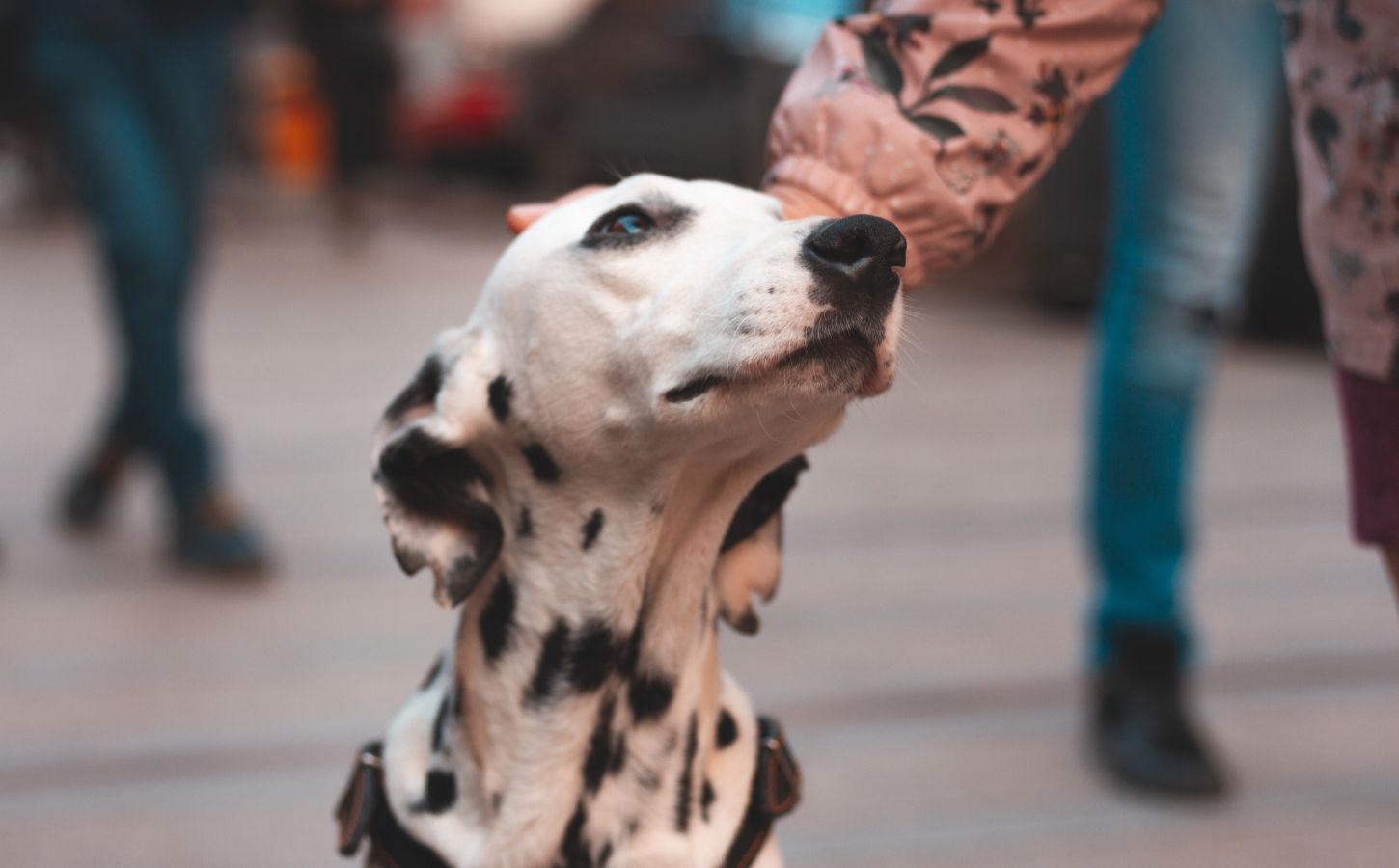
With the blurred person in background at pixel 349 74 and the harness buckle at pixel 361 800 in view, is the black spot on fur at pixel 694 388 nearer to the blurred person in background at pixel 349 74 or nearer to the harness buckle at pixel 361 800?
the harness buckle at pixel 361 800

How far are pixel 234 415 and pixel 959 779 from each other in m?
3.72

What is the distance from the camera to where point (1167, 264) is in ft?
8.38

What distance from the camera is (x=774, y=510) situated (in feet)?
5.56

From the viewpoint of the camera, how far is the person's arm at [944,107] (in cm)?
158

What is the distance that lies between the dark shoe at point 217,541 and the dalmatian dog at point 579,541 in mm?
2270

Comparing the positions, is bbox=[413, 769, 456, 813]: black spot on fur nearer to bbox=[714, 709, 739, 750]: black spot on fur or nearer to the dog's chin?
bbox=[714, 709, 739, 750]: black spot on fur

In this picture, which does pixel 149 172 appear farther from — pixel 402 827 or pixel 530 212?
pixel 402 827

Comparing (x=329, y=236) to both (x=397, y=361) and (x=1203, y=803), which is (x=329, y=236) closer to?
(x=397, y=361)

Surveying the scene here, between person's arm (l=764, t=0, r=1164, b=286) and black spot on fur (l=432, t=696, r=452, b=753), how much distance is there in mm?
660

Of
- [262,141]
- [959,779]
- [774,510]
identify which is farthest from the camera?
[262,141]

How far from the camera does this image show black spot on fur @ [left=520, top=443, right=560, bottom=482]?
1560 mm

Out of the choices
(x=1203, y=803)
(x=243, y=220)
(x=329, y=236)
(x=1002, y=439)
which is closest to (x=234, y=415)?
(x=1002, y=439)

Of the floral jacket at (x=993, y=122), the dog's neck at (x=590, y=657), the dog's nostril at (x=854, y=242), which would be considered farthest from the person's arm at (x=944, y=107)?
the dog's neck at (x=590, y=657)

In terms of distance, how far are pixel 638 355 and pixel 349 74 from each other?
9851 millimetres
